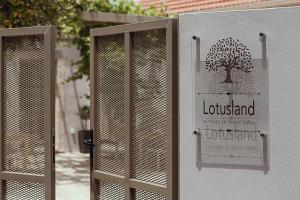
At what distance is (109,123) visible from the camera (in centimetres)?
583

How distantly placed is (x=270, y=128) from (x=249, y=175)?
1.56ft

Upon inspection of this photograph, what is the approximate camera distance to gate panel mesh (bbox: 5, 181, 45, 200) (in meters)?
5.95

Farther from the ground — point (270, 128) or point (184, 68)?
point (184, 68)

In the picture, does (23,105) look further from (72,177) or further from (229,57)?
(72,177)

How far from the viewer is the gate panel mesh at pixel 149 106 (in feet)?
17.6

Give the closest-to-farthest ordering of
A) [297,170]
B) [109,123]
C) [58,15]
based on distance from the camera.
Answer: [297,170] < [109,123] < [58,15]

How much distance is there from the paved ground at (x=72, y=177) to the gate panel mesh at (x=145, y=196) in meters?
3.53

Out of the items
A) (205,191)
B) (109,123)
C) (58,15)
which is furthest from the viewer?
(58,15)

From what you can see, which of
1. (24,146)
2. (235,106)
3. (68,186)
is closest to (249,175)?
(235,106)

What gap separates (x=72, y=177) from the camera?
1144 cm

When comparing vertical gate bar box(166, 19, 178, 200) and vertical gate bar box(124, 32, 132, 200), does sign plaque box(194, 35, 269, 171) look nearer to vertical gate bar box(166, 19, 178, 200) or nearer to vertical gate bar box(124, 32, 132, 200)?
vertical gate bar box(166, 19, 178, 200)

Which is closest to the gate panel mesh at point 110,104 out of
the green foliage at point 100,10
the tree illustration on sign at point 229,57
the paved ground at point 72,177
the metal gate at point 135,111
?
the metal gate at point 135,111

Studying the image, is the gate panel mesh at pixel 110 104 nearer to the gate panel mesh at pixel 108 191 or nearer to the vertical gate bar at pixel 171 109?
the gate panel mesh at pixel 108 191

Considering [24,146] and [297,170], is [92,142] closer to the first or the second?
[24,146]
